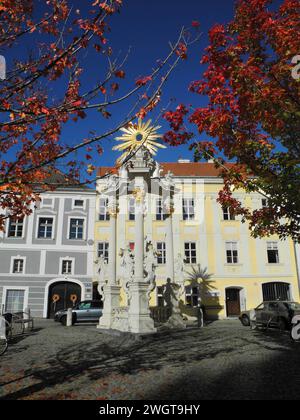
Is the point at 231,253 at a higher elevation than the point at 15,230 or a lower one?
lower

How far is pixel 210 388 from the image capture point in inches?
230

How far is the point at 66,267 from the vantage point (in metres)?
29.7

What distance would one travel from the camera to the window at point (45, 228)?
30.2m

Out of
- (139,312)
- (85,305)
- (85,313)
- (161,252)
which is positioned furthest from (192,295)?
(139,312)

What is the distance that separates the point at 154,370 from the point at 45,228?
2480 cm

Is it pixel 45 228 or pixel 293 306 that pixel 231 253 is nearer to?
pixel 293 306

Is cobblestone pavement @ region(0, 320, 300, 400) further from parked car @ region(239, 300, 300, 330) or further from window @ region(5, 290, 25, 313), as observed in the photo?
window @ region(5, 290, 25, 313)

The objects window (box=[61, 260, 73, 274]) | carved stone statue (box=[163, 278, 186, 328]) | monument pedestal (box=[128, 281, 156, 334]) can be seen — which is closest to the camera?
monument pedestal (box=[128, 281, 156, 334])

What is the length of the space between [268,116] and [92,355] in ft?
23.4

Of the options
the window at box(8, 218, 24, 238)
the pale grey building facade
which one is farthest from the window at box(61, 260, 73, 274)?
the window at box(8, 218, 24, 238)

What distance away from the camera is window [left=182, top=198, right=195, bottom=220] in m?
31.4

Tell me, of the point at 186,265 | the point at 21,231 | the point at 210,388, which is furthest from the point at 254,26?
the point at 21,231
